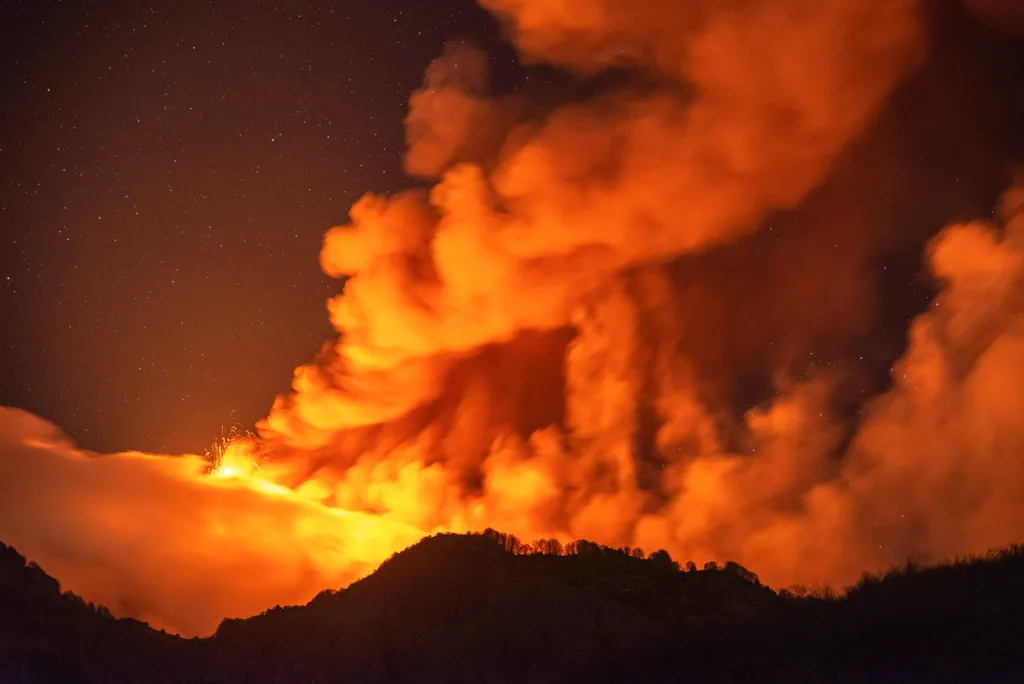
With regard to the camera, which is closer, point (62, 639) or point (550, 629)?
point (550, 629)

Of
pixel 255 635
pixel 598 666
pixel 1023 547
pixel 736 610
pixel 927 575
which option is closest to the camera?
pixel 1023 547

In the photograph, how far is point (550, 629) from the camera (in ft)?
244

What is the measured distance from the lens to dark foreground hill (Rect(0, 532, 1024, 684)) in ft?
146

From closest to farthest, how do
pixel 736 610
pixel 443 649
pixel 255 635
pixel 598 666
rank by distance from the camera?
pixel 598 666 < pixel 736 610 < pixel 443 649 < pixel 255 635

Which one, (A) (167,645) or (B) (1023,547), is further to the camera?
(A) (167,645)

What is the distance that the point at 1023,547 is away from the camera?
47.4m

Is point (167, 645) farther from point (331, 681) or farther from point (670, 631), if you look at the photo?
point (670, 631)

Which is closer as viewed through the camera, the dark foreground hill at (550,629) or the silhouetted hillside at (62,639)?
the dark foreground hill at (550,629)

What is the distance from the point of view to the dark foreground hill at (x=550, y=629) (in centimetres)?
4456

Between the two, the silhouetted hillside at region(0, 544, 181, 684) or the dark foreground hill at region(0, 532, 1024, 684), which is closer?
the dark foreground hill at region(0, 532, 1024, 684)

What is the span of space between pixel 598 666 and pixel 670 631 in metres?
10.0

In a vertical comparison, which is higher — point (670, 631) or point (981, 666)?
point (670, 631)

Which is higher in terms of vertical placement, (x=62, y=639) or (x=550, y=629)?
(x=550, y=629)

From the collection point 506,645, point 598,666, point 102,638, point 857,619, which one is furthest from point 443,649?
point 102,638
